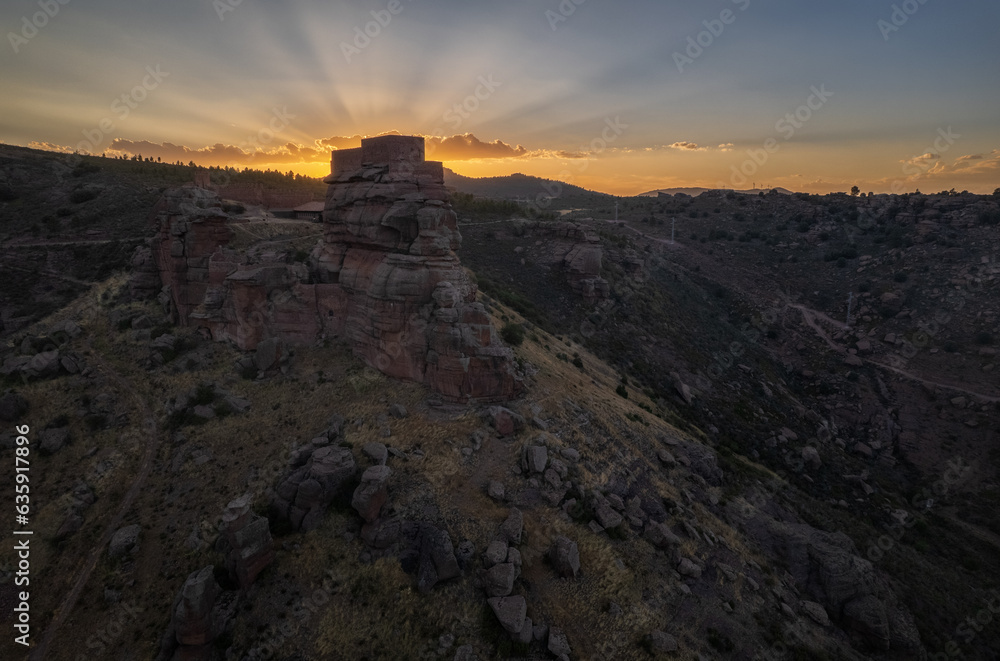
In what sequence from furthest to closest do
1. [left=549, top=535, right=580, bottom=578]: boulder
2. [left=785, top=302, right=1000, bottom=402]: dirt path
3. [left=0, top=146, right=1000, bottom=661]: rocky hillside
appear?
[left=785, top=302, right=1000, bottom=402]: dirt path, [left=549, top=535, right=580, bottom=578]: boulder, [left=0, top=146, right=1000, bottom=661]: rocky hillside

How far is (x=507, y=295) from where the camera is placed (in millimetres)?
40125

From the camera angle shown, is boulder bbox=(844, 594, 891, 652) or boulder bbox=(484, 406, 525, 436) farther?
boulder bbox=(484, 406, 525, 436)

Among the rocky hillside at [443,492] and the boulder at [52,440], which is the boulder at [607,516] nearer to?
the rocky hillside at [443,492]

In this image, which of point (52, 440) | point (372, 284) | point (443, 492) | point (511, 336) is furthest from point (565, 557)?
point (52, 440)

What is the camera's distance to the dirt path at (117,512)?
44.4 ft

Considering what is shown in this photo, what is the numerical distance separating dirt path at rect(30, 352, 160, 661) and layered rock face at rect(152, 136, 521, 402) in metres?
4.46

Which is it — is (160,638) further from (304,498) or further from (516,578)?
(516,578)

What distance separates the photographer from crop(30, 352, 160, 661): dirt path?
44.4ft

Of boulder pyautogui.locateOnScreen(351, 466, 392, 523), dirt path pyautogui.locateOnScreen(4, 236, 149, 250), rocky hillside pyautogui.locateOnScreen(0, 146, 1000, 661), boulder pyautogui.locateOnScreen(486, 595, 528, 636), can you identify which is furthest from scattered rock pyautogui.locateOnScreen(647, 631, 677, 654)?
dirt path pyautogui.locateOnScreen(4, 236, 149, 250)

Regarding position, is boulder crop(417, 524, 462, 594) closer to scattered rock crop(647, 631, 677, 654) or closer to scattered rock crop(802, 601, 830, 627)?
scattered rock crop(647, 631, 677, 654)

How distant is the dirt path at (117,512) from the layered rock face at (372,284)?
4.46m

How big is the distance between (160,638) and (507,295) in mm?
31468

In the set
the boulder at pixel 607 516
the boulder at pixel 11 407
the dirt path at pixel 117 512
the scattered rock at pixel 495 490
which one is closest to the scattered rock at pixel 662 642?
the boulder at pixel 607 516

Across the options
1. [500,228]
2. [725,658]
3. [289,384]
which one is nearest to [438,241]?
[289,384]
